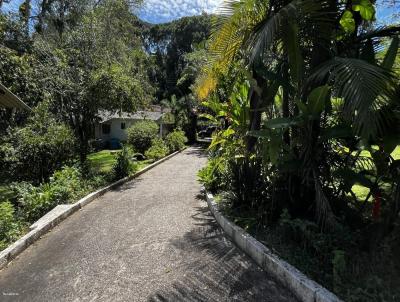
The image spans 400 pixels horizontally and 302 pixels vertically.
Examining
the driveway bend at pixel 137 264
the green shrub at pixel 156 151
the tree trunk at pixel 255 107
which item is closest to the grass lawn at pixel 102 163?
the green shrub at pixel 156 151

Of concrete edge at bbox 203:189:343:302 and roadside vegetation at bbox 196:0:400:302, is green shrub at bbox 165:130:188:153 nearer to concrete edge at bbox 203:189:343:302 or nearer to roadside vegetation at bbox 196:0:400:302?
roadside vegetation at bbox 196:0:400:302

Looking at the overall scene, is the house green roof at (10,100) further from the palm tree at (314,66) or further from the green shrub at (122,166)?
the palm tree at (314,66)

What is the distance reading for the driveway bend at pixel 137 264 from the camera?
4.43m

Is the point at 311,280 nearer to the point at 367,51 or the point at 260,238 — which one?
the point at 260,238

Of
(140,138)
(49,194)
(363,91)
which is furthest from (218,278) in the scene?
(140,138)

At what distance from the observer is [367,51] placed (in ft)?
17.0

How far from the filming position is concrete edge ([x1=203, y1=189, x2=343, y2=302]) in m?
3.80

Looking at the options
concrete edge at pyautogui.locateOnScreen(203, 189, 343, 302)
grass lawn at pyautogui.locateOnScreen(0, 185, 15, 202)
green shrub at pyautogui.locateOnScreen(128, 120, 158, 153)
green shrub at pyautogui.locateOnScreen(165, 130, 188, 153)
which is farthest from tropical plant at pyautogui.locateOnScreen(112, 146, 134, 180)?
green shrub at pyautogui.locateOnScreen(165, 130, 188, 153)

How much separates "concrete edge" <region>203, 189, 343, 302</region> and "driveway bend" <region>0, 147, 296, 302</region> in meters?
0.12

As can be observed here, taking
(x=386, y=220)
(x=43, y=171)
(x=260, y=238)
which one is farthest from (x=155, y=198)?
(x=386, y=220)

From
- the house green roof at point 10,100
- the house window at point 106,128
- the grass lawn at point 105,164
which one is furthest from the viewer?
the house window at point 106,128

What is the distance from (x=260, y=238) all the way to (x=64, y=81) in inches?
404

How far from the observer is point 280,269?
177 inches

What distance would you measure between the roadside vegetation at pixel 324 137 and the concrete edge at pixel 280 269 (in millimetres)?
134
